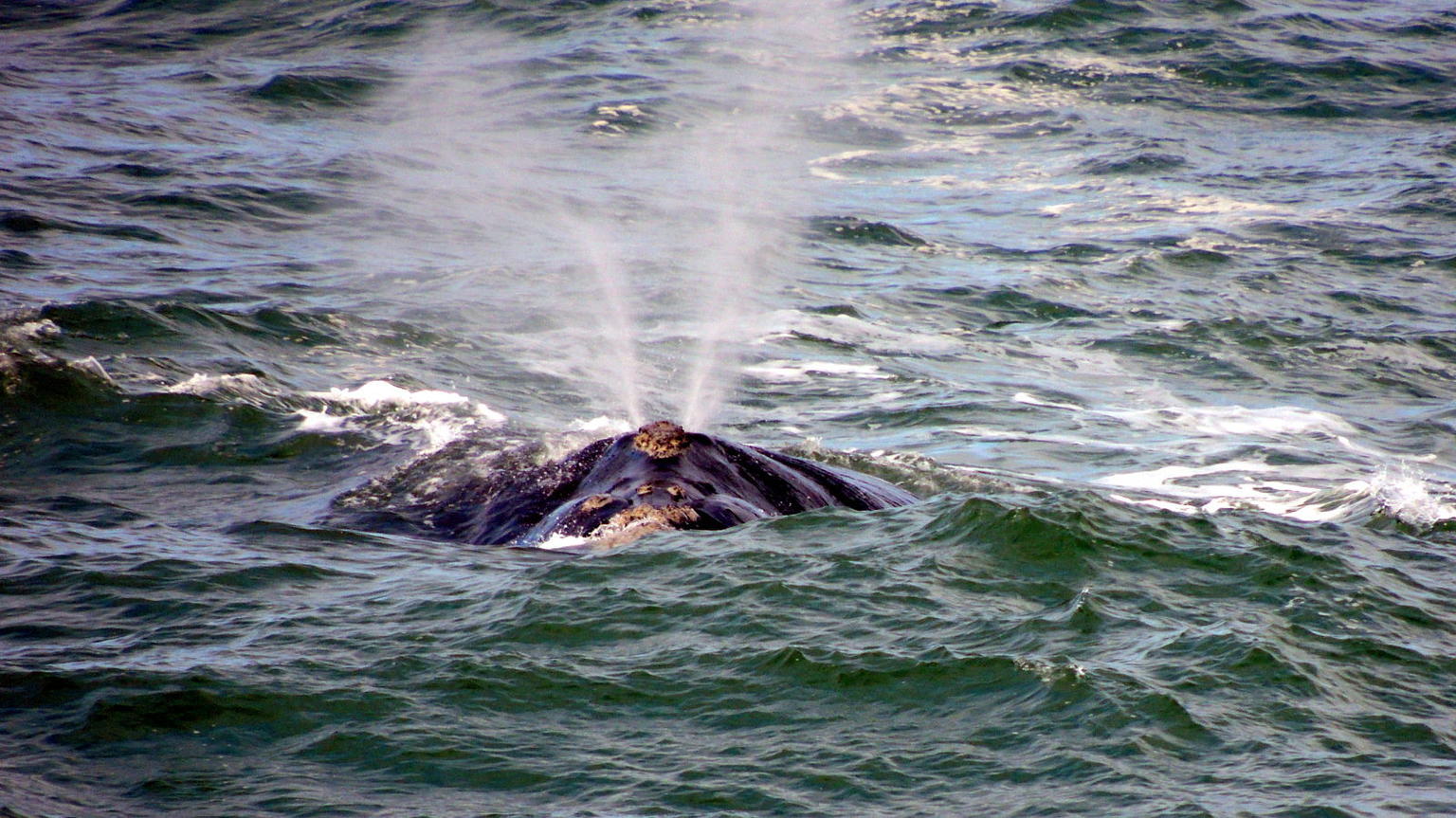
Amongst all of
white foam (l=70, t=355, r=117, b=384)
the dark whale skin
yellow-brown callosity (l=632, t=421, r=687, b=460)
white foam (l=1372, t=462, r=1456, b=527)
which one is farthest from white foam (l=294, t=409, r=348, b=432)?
white foam (l=1372, t=462, r=1456, b=527)

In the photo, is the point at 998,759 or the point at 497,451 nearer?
the point at 998,759

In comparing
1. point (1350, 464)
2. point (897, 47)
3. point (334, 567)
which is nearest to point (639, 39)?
point (897, 47)

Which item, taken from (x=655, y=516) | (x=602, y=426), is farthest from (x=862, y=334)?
(x=655, y=516)

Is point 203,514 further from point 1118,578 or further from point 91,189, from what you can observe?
point 91,189

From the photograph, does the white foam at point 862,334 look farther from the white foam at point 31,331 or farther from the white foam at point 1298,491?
the white foam at point 31,331

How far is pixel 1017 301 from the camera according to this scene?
18656 mm

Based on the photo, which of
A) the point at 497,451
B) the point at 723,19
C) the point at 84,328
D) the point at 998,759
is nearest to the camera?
the point at 998,759

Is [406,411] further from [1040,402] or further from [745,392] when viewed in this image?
[1040,402]

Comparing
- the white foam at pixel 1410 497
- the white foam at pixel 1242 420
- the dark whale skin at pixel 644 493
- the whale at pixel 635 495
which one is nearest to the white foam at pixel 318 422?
the whale at pixel 635 495

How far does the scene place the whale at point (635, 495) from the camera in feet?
27.0

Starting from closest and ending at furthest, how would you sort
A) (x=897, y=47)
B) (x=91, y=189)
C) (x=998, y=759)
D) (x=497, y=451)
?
(x=998, y=759) < (x=497, y=451) < (x=91, y=189) < (x=897, y=47)

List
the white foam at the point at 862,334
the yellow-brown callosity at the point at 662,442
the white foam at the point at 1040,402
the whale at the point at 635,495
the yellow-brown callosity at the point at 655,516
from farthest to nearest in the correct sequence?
the white foam at the point at 862,334
the white foam at the point at 1040,402
the yellow-brown callosity at the point at 662,442
the whale at the point at 635,495
the yellow-brown callosity at the point at 655,516

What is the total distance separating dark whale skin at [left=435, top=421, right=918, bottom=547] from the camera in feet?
27.1

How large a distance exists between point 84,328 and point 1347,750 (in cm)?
1133
